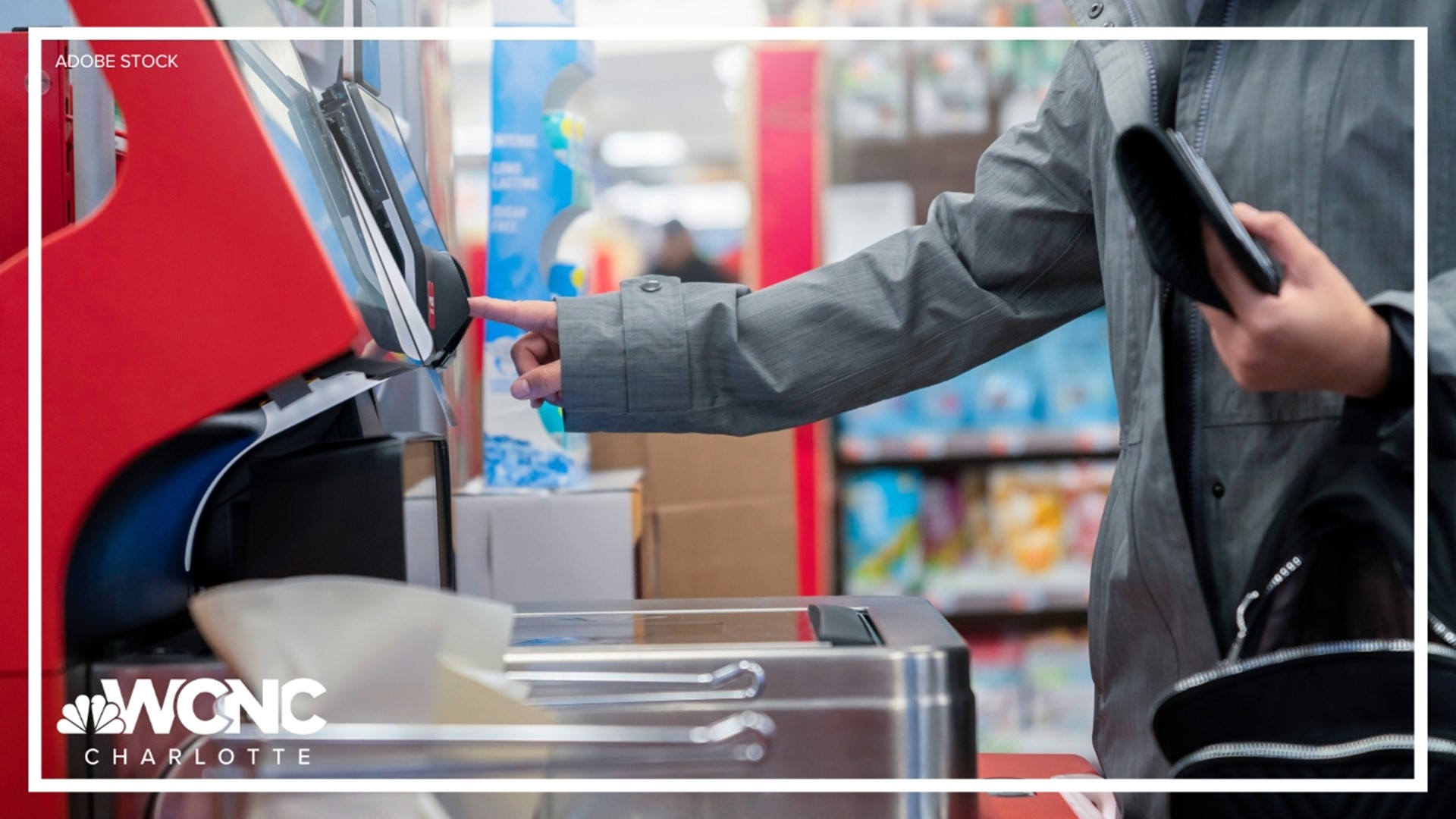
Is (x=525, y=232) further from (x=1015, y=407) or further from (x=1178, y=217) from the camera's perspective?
(x=1015, y=407)

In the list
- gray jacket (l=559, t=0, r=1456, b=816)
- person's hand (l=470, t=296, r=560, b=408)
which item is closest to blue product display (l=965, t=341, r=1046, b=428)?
gray jacket (l=559, t=0, r=1456, b=816)

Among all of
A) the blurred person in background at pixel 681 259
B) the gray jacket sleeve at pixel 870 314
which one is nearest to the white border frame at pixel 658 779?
the gray jacket sleeve at pixel 870 314

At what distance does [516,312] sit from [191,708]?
440mm

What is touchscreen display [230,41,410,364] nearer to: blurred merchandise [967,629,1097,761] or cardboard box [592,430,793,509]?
cardboard box [592,430,793,509]

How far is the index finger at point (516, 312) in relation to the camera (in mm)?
959

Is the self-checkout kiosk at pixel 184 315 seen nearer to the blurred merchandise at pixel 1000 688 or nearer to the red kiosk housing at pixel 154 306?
the red kiosk housing at pixel 154 306

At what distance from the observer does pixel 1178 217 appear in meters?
0.61

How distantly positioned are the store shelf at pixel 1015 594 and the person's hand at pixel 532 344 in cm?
205

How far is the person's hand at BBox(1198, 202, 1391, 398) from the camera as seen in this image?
1.98 ft

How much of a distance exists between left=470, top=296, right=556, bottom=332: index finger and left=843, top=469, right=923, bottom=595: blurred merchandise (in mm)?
1949

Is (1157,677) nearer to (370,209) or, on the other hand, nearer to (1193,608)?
(1193,608)

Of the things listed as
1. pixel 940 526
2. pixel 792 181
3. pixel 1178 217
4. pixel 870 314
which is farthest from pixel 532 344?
pixel 940 526

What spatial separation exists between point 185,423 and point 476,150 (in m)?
2.22

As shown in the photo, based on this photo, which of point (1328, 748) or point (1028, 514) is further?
point (1028, 514)
